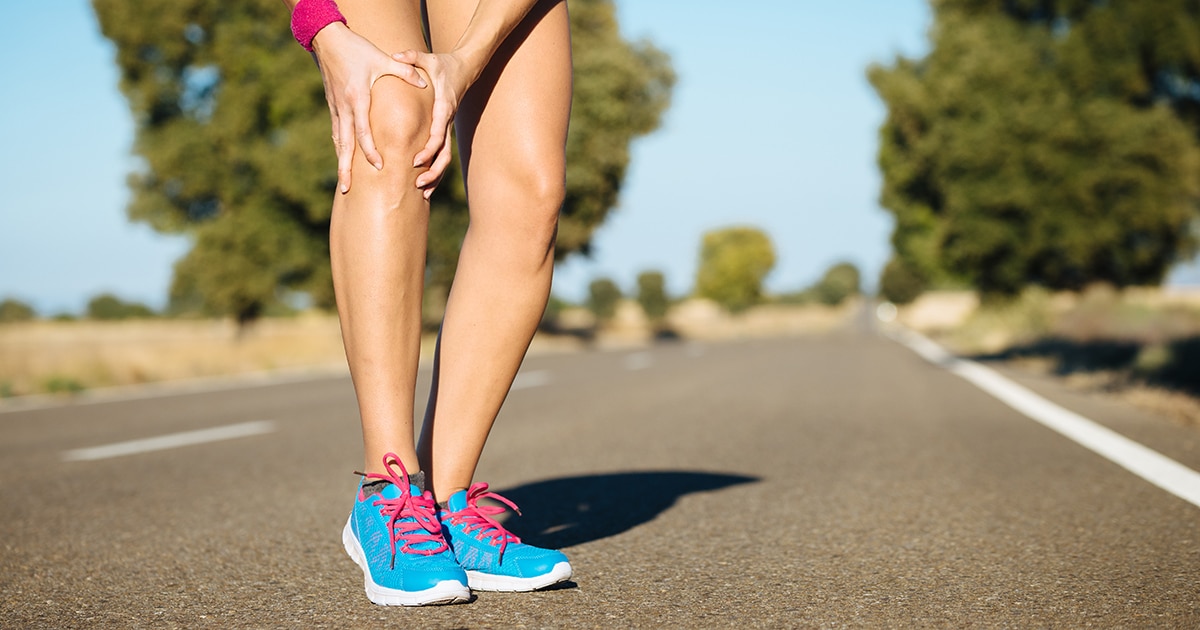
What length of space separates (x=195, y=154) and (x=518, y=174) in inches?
1080

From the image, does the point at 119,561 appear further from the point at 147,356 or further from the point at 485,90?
the point at 147,356

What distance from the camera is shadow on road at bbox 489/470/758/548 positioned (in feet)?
8.74

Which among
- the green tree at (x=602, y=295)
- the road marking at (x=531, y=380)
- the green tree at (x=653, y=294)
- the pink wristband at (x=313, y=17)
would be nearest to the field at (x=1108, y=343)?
the road marking at (x=531, y=380)

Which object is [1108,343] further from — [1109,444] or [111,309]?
[111,309]

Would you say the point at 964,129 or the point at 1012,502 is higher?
the point at 964,129

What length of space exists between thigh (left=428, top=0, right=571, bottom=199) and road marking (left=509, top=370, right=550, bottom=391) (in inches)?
278

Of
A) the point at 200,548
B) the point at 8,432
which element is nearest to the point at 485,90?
the point at 200,548

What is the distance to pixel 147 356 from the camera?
1590 cm

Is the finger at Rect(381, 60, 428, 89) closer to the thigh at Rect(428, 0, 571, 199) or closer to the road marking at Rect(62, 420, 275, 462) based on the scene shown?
the thigh at Rect(428, 0, 571, 199)

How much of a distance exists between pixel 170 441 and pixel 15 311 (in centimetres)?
6325

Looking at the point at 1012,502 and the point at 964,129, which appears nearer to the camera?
the point at 1012,502

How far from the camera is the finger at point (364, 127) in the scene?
1877 millimetres

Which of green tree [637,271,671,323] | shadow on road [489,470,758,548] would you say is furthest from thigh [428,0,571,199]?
green tree [637,271,671,323]

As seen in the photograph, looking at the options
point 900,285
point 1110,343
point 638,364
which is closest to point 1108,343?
point 1110,343
